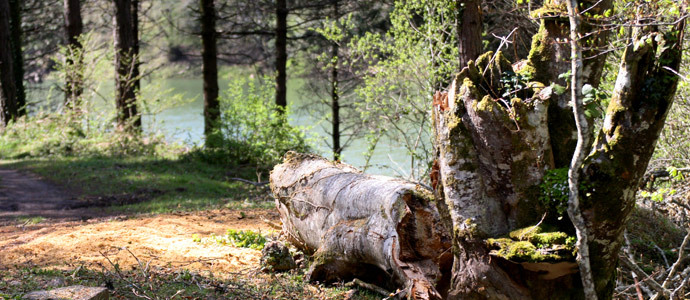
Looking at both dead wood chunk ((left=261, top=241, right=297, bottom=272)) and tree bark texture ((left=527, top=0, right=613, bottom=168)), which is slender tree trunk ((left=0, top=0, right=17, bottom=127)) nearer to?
dead wood chunk ((left=261, top=241, right=297, bottom=272))

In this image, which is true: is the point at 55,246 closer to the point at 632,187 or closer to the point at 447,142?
the point at 447,142

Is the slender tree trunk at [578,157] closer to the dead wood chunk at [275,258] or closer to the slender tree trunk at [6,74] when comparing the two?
the dead wood chunk at [275,258]

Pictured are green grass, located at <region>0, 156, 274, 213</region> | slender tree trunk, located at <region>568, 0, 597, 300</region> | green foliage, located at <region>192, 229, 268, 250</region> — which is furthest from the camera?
green grass, located at <region>0, 156, 274, 213</region>

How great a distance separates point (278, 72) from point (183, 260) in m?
10.7

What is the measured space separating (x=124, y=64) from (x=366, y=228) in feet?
44.2

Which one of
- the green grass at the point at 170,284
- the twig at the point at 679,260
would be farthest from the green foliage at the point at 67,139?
the twig at the point at 679,260

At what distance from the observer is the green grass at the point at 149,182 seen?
10.8 metres

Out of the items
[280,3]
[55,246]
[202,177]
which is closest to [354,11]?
[280,3]

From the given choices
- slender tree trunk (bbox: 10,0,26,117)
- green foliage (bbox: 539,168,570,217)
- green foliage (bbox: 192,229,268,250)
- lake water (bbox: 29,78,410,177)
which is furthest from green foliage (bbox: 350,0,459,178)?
slender tree trunk (bbox: 10,0,26,117)

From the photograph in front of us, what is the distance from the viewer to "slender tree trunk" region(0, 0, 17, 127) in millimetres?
17875

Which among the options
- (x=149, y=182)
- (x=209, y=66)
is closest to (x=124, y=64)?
(x=209, y=66)

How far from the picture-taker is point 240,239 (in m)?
7.09

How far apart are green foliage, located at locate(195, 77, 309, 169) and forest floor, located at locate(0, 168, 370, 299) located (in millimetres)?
4906

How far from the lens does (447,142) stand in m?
4.13
